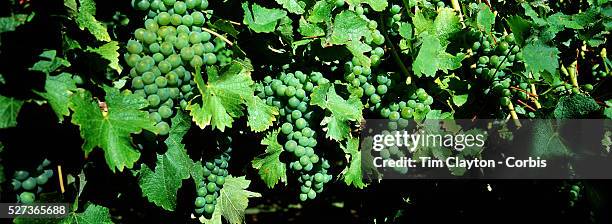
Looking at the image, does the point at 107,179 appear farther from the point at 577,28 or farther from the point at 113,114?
the point at 577,28

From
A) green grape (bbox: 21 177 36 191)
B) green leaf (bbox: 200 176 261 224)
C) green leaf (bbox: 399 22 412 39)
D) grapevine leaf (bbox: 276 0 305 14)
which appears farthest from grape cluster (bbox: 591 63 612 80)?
green grape (bbox: 21 177 36 191)

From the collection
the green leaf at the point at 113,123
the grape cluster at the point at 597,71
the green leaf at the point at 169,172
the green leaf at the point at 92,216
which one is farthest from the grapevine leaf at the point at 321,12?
the grape cluster at the point at 597,71

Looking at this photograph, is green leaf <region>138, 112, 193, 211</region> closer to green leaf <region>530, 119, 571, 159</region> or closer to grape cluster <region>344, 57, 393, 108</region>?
grape cluster <region>344, 57, 393, 108</region>

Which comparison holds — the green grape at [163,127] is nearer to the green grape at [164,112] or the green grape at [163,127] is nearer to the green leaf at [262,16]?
the green grape at [164,112]

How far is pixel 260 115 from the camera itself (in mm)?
1802

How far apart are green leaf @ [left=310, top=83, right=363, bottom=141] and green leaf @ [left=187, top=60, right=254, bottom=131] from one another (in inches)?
9.3

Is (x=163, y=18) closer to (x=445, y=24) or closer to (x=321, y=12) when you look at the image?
(x=321, y=12)

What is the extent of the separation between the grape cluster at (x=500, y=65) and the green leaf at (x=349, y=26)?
17.8 inches

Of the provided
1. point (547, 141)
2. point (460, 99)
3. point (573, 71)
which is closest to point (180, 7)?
point (460, 99)

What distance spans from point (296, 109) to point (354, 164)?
0.29 meters

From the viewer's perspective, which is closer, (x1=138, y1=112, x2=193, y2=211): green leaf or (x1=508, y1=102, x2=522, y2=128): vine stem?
(x1=138, y1=112, x2=193, y2=211): green leaf

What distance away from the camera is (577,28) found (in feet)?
6.70

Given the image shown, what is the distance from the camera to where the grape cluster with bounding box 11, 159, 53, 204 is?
1.44 meters

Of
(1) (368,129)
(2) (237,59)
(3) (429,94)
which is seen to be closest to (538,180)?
(3) (429,94)
